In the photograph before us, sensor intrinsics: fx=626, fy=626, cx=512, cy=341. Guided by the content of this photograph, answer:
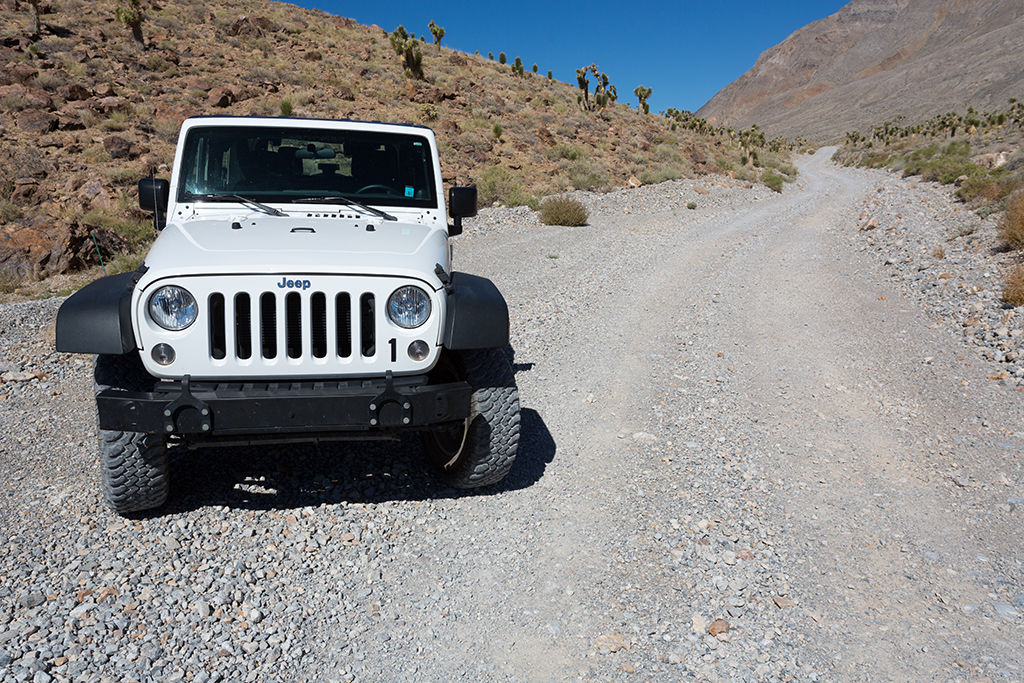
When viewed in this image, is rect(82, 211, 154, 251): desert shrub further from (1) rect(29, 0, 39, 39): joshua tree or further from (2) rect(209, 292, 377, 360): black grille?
(1) rect(29, 0, 39, 39): joshua tree

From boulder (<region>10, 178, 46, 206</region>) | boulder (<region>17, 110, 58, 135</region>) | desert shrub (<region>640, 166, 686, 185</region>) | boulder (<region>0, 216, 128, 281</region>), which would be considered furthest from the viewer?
desert shrub (<region>640, 166, 686, 185</region>)

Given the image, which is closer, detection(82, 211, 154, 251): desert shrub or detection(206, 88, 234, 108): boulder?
detection(82, 211, 154, 251): desert shrub

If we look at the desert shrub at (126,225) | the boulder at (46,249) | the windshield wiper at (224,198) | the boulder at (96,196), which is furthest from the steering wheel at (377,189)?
the boulder at (96,196)

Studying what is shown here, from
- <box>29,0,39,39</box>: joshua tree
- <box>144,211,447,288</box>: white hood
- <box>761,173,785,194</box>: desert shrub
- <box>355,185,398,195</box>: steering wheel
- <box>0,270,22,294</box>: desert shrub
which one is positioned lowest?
<box>0,270,22,294</box>: desert shrub

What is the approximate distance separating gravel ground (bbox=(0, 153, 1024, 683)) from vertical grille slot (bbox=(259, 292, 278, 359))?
1.04 m

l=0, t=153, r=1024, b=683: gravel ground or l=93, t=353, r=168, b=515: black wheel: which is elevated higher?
l=93, t=353, r=168, b=515: black wheel

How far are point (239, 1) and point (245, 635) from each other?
4222 cm

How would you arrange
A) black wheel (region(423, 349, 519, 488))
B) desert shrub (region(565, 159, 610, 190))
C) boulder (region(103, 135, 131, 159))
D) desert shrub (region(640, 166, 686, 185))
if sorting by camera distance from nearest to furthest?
black wheel (region(423, 349, 519, 488)), boulder (region(103, 135, 131, 159)), desert shrub (region(565, 159, 610, 190)), desert shrub (region(640, 166, 686, 185))

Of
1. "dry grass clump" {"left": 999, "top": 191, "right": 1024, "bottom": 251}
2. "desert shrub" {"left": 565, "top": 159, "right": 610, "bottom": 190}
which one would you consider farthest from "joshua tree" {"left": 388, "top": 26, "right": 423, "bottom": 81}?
"dry grass clump" {"left": 999, "top": 191, "right": 1024, "bottom": 251}

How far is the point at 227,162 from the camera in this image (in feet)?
13.6

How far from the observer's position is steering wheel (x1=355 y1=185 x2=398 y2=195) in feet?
14.0

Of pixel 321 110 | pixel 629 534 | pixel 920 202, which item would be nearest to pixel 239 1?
pixel 321 110

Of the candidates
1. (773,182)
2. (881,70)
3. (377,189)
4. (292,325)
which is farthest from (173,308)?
(881,70)

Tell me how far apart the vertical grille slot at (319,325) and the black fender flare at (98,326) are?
0.80m
